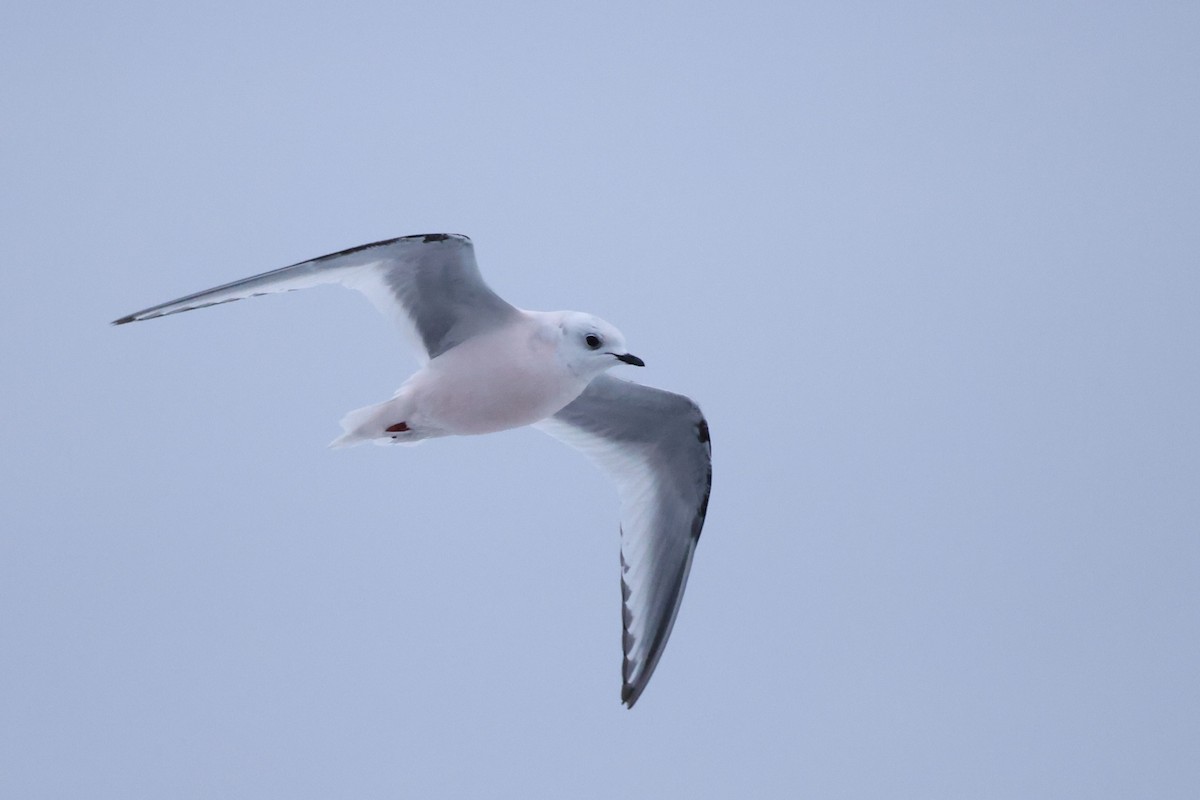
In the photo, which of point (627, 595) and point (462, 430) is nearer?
point (462, 430)

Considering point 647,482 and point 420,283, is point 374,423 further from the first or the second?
point 647,482

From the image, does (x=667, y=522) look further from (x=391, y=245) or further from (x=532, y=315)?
(x=391, y=245)

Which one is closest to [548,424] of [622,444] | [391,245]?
[622,444]

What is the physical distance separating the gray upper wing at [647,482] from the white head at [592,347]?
54 cm

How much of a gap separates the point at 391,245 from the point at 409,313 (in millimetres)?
258

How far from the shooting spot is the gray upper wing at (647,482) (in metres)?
2.90

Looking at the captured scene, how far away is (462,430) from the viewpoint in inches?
96.5

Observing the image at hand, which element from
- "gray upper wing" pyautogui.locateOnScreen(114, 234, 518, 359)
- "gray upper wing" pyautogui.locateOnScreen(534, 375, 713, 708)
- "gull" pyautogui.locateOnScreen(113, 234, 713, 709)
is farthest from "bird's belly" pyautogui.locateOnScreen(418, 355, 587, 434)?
"gray upper wing" pyautogui.locateOnScreen(534, 375, 713, 708)

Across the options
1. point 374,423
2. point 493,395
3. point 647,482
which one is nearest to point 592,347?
point 493,395

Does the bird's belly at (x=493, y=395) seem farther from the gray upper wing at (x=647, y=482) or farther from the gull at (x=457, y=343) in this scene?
the gray upper wing at (x=647, y=482)

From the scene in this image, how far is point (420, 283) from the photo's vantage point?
2.51 m

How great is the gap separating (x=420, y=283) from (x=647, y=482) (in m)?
0.83

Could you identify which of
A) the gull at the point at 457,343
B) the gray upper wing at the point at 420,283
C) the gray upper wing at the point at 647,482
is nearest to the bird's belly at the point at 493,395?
the gull at the point at 457,343

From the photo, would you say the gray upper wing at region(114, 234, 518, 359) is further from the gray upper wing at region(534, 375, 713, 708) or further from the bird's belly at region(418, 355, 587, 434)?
the gray upper wing at region(534, 375, 713, 708)
